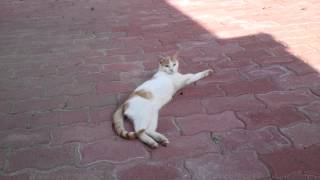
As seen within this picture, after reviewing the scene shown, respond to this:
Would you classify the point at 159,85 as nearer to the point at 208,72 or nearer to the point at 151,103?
the point at 151,103

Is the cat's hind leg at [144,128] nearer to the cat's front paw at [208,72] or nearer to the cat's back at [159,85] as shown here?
the cat's back at [159,85]

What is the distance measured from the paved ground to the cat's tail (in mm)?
45

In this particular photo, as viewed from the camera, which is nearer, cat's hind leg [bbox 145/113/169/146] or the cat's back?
cat's hind leg [bbox 145/113/169/146]

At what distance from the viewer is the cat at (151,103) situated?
261 centimetres

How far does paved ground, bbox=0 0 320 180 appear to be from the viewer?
7.88 feet

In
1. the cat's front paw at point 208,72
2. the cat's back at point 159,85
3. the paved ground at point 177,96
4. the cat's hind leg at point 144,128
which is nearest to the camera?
the paved ground at point 177,96

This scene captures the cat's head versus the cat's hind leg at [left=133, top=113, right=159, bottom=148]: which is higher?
the cat's hind leg at [left=133, top=113, right=159, bottom=148]

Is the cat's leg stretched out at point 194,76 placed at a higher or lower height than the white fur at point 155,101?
lower

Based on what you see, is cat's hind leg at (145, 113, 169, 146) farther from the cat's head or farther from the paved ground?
the cat's head

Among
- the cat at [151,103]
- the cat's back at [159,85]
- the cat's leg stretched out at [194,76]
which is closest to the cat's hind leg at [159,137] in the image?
the cat at [151,103]

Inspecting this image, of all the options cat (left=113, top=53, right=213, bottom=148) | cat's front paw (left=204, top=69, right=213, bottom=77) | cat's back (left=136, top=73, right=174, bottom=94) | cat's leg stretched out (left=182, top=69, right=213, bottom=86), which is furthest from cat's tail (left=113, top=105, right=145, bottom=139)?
cat's front paw (left=204, top=69, right=213, bottom=77)

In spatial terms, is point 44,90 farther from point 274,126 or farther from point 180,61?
point 274,126

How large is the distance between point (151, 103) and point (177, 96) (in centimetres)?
39

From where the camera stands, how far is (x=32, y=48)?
4.79 metres
